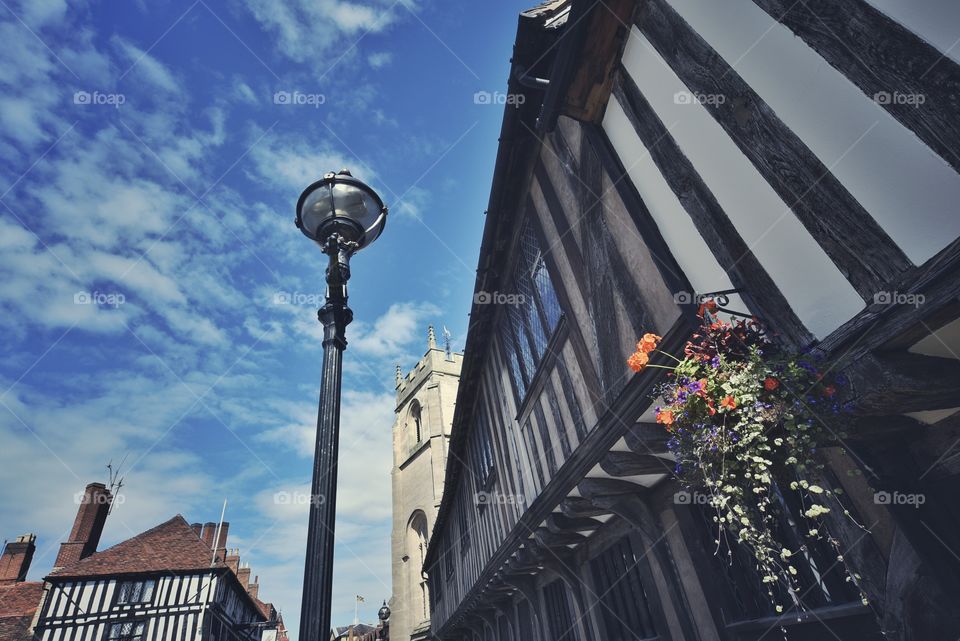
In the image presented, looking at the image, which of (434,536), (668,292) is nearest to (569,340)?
(668,292)

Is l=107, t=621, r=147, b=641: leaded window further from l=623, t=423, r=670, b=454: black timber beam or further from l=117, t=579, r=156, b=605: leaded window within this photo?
l=623, t=423, r=670, b=454: black timber beam

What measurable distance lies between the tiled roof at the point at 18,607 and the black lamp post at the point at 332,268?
23392 mm

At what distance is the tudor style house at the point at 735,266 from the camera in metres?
2.05

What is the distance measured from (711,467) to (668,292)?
1.44 metres

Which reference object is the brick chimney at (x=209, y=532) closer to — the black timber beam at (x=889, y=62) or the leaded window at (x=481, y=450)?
the leaded window at (x=481, y=450)

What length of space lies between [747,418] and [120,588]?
23.8m

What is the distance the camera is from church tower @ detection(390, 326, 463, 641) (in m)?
25.9

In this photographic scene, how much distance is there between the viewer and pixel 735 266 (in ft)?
9.90

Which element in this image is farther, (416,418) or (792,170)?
(416,418)

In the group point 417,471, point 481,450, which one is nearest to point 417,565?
point 417,471

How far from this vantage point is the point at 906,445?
235cm

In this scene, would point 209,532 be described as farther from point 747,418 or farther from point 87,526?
point 747,418

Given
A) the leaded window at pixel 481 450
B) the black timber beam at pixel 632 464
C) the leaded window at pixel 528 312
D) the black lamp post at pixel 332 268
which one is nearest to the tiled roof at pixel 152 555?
the leaded window at pixel 481 450

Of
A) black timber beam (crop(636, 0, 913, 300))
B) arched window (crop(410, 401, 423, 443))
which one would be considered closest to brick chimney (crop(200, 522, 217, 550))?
arched window (crop(410, 401, 423, 443))
